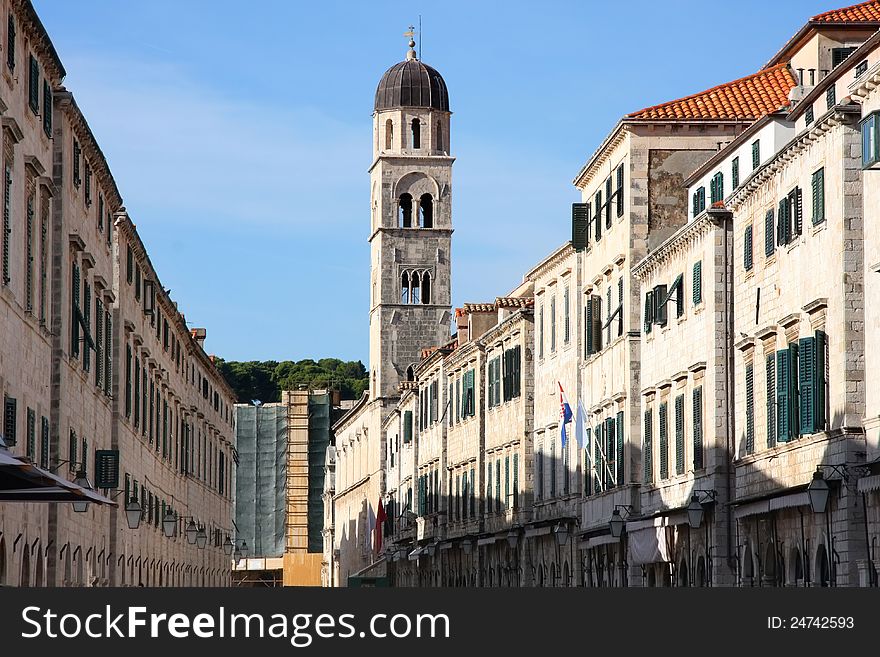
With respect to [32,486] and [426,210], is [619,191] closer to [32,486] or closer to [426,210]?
[32,486]

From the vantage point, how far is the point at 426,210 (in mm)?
98438

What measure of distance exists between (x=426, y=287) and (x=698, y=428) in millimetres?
57031

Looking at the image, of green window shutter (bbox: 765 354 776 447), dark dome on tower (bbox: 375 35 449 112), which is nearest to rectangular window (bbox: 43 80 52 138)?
green window shutter (bbox: 765 354 776 447)

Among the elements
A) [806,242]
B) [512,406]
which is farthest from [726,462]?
[512,406]

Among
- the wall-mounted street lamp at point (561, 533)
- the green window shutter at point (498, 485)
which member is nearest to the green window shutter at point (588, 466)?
the wall-mounted street lamp at point (561, 533)

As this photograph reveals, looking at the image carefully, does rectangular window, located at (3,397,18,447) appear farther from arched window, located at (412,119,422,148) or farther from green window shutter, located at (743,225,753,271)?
arched window, located at (412,119,422,148)

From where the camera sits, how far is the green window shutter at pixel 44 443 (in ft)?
125

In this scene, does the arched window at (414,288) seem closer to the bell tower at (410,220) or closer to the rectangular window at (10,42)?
the bell tower at (410,220)

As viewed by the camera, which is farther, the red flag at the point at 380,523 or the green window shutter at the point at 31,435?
the red flag at the point at 380,523

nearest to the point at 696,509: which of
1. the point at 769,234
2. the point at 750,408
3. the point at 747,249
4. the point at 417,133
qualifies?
the point at 750,408

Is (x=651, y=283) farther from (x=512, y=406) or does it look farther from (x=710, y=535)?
(x=512, y=406)

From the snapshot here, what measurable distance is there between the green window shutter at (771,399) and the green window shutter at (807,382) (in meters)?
1.63

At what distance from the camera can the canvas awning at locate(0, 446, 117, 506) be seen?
23859mm

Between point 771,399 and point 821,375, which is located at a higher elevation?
point 821,375
